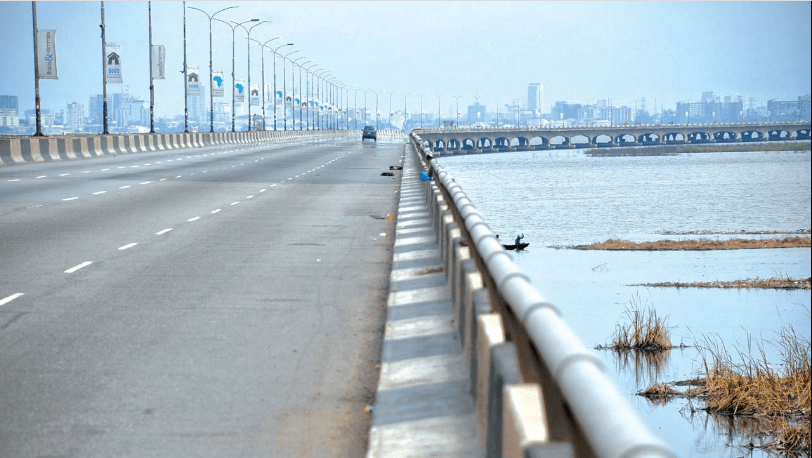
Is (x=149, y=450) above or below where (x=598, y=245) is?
above

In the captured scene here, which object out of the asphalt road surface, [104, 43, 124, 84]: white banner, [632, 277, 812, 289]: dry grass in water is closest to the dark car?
[104, 43, 124, 84]: white banner

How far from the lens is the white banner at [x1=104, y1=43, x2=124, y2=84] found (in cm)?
6838

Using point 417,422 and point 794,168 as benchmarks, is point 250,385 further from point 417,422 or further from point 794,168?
point 794,168

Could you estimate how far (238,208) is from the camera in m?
25.7

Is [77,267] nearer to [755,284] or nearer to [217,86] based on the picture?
[755,284]

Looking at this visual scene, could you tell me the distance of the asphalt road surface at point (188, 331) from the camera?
7.24 m

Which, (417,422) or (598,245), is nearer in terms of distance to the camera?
(417,422)

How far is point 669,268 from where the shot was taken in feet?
160

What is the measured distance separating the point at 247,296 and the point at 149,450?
5.90 m

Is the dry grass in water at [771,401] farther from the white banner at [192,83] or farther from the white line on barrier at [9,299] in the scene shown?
the white banner at [192,83]

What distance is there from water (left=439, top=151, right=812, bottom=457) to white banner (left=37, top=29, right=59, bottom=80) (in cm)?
2344

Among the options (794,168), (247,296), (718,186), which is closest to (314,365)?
(247,296)

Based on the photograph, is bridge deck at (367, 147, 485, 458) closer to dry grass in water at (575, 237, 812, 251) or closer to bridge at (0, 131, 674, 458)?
bridge at (0, 131, 674, 458)

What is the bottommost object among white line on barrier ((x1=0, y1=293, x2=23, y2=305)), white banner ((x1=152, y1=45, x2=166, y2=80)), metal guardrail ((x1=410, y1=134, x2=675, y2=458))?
white line on barrier ((x1=0, y1=293, x2=23, y2=305))
